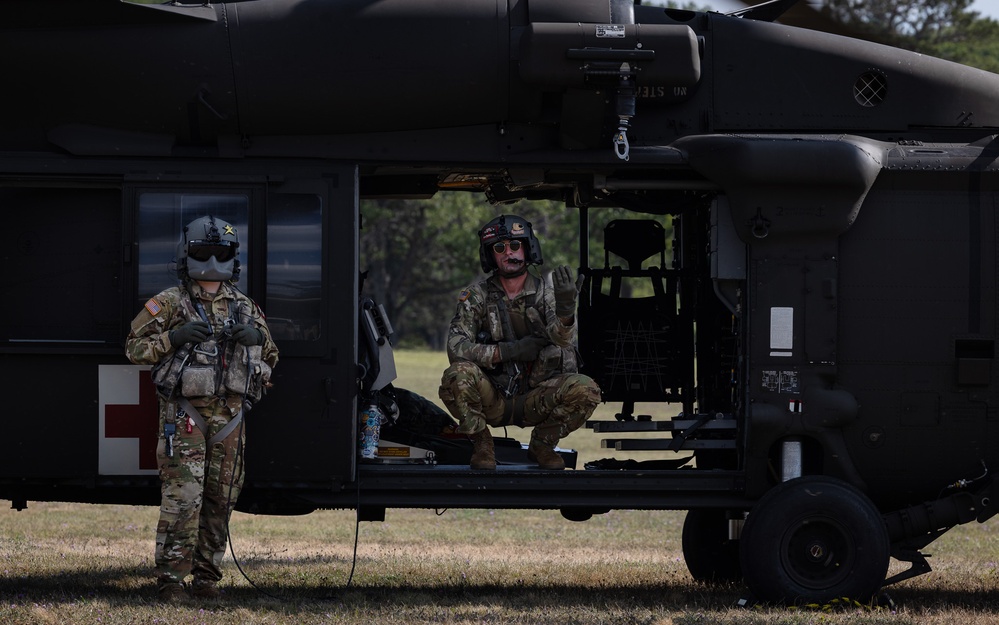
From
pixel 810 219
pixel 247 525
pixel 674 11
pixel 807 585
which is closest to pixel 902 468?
pixel 807 585

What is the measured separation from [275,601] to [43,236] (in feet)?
8.03

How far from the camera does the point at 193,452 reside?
7.37m

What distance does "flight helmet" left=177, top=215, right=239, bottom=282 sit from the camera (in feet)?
24.1

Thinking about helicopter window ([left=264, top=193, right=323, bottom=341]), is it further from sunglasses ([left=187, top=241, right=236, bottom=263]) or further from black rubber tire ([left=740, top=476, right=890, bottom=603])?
black rubber tire ([left=740, top=476, right=890, bottom=603])

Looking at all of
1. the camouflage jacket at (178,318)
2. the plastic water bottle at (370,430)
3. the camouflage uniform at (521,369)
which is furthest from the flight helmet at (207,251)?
the camouflage uniform at (521,369)

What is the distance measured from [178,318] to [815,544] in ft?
12.3

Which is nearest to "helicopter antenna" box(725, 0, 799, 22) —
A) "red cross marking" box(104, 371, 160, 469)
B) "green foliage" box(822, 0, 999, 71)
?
"red cross marking" box(104, 371, 160, 469)

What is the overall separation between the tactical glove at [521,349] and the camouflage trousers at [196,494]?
1.61 meters

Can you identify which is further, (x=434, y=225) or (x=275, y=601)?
(x=434, y=225)

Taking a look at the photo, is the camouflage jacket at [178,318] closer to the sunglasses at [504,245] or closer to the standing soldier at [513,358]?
the standing soldier at [513,358]

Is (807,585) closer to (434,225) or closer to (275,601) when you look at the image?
(275,601)

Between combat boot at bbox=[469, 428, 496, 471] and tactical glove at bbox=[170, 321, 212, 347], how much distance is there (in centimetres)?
174

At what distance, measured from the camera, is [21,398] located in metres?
7.56

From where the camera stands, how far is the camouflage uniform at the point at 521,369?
791cm
